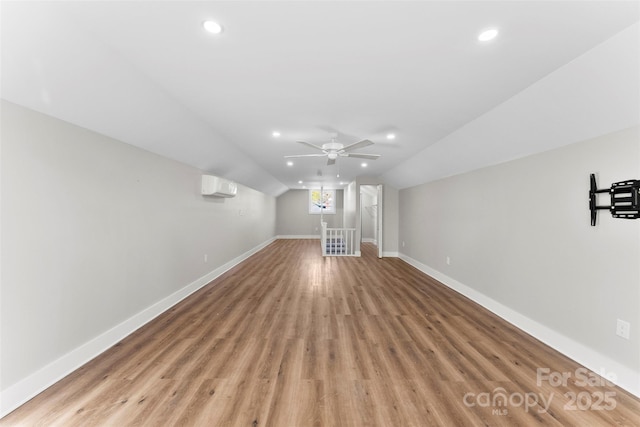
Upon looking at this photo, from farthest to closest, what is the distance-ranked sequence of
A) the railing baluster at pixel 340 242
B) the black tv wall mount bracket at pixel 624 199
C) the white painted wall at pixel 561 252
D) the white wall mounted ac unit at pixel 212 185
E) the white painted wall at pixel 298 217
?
the white painted wall at pixel 298 217 → the railing baluster at pixel 340 242 → the white wall mounted ac unit at pixel 212 185 → the white painted wall at pixel 561 252 → the black tv wall mount bracket at pixel 624 199

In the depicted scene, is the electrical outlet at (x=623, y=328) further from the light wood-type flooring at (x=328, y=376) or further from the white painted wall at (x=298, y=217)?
the white painted wall at (x=298, y=217)

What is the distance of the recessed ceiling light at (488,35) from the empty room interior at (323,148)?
0.08ft

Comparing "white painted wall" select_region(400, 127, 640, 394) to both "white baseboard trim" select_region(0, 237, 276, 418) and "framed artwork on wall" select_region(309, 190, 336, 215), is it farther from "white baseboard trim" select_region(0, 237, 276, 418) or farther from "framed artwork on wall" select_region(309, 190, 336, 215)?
"framed artwork on wall" select_region(309, 190, 336, 215)

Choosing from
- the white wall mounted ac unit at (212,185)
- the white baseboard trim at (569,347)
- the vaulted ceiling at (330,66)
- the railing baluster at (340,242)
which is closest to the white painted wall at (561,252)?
the white baseboard trim at (569,347)

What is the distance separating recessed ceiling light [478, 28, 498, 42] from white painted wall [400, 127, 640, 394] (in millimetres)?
1376

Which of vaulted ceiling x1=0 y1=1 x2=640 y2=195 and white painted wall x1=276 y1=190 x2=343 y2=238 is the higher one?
vaulted ceiling x1=0 y1=1 x2=640 y2=195

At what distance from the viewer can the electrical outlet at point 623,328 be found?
5.92ft

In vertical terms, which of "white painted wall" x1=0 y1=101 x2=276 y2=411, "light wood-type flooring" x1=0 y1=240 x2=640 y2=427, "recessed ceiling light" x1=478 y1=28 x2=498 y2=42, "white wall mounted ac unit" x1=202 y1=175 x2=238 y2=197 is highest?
"recessed ceiling light" x1=478 y1=28 x2=498 y2=42

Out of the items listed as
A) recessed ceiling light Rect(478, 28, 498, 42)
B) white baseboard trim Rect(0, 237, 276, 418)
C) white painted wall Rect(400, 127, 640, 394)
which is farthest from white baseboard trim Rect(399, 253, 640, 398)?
white baseboard trim Rect(0, 237, 276, 418)

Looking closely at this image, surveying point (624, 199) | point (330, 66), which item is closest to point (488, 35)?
point (330, 66)

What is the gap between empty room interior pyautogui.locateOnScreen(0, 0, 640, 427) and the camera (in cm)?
147

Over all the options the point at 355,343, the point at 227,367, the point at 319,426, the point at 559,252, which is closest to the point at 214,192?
the point at 227,367

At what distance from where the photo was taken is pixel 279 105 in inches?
98.8

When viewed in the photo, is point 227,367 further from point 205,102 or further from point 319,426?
point 205,102
